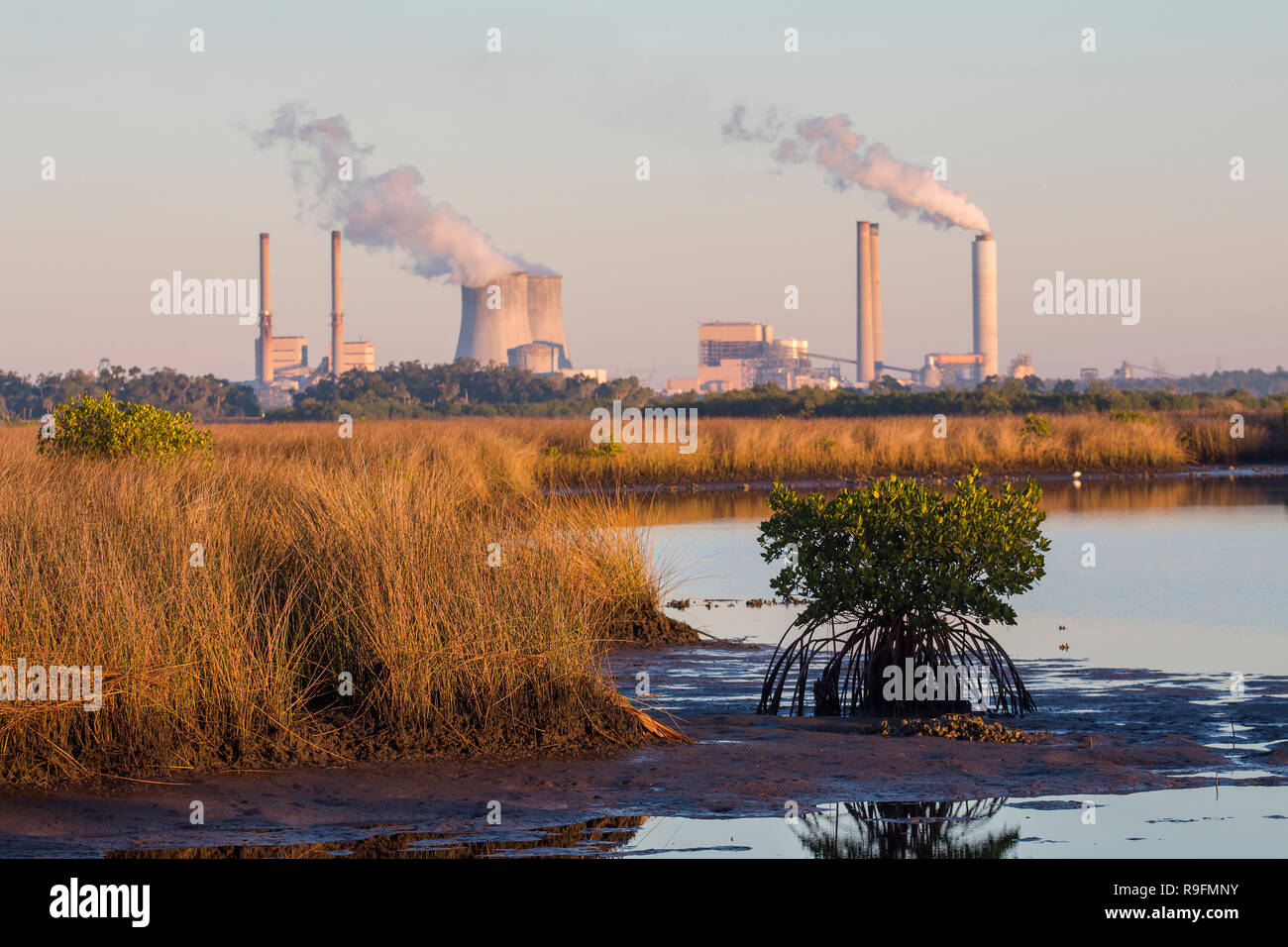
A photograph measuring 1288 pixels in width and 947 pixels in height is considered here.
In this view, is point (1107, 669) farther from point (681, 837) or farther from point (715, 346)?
point (715, 346)

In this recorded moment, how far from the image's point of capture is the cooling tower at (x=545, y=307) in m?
104

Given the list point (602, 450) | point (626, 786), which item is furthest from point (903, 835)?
point (602, 450)

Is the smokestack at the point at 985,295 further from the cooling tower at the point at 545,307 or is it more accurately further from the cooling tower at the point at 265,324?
the cooling tower at the point at 265,324

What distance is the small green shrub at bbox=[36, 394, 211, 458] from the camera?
67.9ft

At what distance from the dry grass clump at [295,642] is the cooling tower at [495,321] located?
85413mm

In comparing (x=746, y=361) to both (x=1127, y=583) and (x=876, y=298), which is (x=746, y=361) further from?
(x=1127, y=583)

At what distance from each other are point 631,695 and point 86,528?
371 centimetres

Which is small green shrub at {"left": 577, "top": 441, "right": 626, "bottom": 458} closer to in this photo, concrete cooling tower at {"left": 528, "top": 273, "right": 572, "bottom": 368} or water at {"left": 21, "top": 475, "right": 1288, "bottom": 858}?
water at {"left": 21, "top": 475, "right": 1288, "bottom": 858}

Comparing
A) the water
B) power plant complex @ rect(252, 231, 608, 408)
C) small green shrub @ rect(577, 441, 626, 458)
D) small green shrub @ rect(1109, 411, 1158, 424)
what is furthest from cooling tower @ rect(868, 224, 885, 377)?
the water

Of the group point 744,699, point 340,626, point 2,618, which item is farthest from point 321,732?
point 744,699

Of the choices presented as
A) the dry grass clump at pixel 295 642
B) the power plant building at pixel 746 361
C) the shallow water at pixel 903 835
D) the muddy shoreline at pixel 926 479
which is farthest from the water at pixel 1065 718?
the power plant building at pixel 746 361

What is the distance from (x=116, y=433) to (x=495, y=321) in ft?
258

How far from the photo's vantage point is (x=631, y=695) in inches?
440

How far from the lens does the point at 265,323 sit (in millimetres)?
128000
